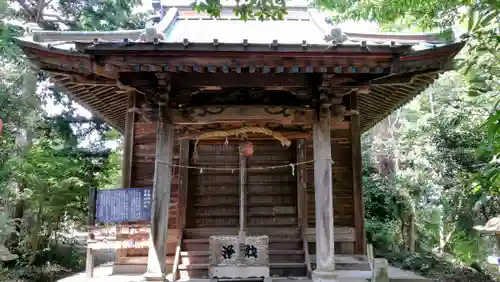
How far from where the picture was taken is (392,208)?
13914mm

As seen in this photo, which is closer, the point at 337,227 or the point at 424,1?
the point at 424,1

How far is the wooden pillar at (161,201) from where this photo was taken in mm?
5730

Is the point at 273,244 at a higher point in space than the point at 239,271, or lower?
higher

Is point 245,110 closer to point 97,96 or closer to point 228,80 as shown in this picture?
point 228,80

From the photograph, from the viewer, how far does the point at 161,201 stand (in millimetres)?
5863

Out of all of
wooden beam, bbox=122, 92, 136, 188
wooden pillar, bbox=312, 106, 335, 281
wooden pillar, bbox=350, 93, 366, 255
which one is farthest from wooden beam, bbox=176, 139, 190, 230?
wooden pillar, bbox=350, 93, 366, 255

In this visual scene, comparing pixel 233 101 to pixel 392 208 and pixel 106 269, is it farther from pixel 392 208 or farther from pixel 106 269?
pixel 392 208

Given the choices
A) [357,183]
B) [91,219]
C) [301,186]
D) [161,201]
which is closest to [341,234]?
[357,183]

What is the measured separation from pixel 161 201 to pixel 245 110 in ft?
6.23

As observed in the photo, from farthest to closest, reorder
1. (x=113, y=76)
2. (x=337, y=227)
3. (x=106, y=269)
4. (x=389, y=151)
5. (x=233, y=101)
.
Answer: (x=389, y=151)
(x=106, y=269)
(x=337, y=227)
(x=233, y=101)
(x=113, y=76)

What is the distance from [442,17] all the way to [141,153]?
618cm

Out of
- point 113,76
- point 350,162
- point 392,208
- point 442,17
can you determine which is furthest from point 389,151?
point 113,76

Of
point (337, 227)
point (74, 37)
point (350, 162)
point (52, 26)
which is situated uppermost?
point (52, 26)

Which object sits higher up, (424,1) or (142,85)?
(424,1)
